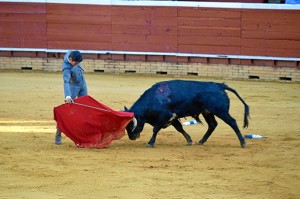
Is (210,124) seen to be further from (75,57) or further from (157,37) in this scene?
(157,37)

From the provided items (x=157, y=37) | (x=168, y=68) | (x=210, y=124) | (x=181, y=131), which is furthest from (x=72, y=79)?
(x=157, y=37)

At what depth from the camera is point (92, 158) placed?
1112 centimetres

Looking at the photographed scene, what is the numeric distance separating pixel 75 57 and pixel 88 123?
1.00m

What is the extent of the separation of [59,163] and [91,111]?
1507mm

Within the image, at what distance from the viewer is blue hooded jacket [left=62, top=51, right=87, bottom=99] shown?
11656mm

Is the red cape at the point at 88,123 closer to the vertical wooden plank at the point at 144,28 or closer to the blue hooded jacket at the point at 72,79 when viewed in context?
the blue hooded jacket at the point at 72,79

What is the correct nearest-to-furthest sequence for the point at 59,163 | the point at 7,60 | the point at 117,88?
1. the point at 59,163
2. the point at 117,88
3. the point at 7,60

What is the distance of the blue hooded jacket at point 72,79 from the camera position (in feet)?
38.2

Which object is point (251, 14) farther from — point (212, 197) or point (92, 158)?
point (212, 197)

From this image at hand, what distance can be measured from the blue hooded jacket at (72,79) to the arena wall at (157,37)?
9.46 metres

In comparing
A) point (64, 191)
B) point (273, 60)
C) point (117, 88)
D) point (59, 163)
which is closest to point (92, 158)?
point (59, 163)

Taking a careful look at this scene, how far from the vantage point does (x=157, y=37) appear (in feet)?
71.4

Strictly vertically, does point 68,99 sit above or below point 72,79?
below

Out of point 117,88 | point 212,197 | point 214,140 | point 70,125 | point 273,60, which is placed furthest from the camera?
point 273,60
